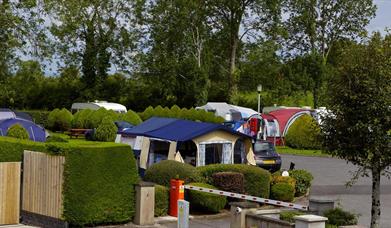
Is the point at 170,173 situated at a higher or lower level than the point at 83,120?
lower

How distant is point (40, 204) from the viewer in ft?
48.4

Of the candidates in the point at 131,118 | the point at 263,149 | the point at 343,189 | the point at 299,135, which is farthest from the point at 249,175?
the point at 131,118

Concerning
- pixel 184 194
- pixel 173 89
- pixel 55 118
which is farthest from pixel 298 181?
pixel 173 89

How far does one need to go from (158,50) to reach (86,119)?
13425 millimetres

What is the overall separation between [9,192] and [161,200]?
3.73 meters

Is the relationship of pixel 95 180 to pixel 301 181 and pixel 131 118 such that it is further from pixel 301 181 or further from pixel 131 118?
pixel 131 118

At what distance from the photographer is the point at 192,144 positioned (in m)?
21.1

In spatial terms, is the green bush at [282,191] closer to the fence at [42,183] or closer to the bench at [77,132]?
the fence at [42,183]

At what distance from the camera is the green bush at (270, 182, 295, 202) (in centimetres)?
1886

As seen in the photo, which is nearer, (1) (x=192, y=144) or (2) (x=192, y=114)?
(1) (x=192, y=144)

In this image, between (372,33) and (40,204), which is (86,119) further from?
(372,33)

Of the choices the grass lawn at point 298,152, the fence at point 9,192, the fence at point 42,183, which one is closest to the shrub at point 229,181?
the fence at point 42,183

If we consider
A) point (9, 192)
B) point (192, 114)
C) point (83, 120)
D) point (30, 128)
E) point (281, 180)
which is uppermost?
point (192, 114)

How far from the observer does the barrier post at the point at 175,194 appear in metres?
16.2
